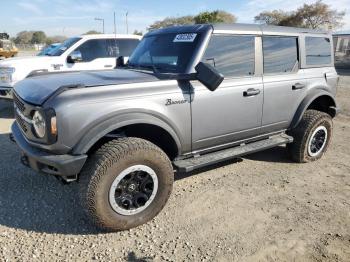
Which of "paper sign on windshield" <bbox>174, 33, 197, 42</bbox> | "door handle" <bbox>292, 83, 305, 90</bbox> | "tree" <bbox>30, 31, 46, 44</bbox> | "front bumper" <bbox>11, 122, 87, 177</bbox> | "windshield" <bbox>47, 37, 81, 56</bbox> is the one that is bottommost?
"front bumper" <bbox>11, 122, 87, 177</bbox>

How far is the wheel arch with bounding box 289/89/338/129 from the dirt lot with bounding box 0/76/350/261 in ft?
2.57

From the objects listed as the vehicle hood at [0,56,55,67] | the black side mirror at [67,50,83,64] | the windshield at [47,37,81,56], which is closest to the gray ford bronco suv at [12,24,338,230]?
the black side mirror at [67,50,83,64]

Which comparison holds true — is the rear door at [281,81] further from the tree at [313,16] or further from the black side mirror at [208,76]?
the tree at [313,16]

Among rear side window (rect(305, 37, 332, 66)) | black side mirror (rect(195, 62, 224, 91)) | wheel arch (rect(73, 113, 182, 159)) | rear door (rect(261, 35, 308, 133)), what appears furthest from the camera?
rear side window (rect(305, 37, 332, 66))

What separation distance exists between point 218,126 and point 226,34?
3.66 ft

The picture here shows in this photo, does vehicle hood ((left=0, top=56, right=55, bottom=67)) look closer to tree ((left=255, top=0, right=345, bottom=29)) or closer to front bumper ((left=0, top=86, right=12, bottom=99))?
front bumper ((left=0, top=86, right=12, bottom=99))

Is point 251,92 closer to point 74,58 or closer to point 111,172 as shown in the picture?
point 111,172

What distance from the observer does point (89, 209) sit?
3.19 metres

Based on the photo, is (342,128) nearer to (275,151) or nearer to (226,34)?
(275,151)

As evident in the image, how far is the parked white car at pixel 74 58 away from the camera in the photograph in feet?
25.7

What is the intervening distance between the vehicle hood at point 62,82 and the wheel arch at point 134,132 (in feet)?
1.26

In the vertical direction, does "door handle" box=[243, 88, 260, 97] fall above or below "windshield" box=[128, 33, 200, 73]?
below

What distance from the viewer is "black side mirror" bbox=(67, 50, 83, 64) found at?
815 cm

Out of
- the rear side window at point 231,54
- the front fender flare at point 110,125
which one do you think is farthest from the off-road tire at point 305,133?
the front fender flare at point 110,125
